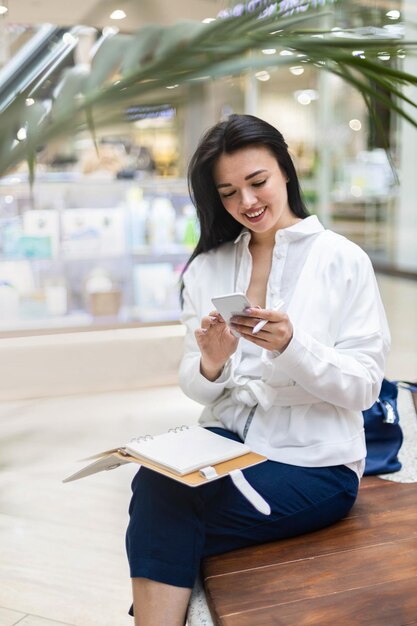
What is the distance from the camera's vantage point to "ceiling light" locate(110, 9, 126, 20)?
42cm

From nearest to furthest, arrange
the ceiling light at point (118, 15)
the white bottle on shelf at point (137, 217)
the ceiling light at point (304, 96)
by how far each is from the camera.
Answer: the ceiling light at point (118, 15)
the white bottle on shelf at point (137, 217)
the ceiling light at point (304, 96)

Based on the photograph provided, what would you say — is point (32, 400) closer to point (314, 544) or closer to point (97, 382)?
point (314, 544)

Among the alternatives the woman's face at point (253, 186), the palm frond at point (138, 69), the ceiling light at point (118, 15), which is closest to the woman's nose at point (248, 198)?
the woman's face at point (253, 186)

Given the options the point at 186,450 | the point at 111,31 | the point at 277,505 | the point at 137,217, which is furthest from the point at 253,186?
the point at 137,217

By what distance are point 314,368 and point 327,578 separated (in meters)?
0.46

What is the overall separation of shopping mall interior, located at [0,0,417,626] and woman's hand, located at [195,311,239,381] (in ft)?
1.20

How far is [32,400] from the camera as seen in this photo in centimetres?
90

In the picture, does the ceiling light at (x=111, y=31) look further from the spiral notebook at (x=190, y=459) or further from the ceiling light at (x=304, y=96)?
the ceiling light at (x=304, y=96)

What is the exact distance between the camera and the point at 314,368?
1.65 meters

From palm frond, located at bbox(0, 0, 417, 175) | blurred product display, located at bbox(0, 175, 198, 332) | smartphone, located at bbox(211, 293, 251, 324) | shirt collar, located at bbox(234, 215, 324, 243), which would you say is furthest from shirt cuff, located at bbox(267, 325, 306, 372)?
blurred product display, located at bbox(0, 175, 198, 332)

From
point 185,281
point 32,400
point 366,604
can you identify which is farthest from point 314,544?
point 32,400

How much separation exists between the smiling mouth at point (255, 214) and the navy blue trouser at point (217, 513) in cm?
62

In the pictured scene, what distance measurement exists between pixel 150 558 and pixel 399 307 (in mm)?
6277

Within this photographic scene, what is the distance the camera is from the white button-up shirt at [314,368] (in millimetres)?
1716
